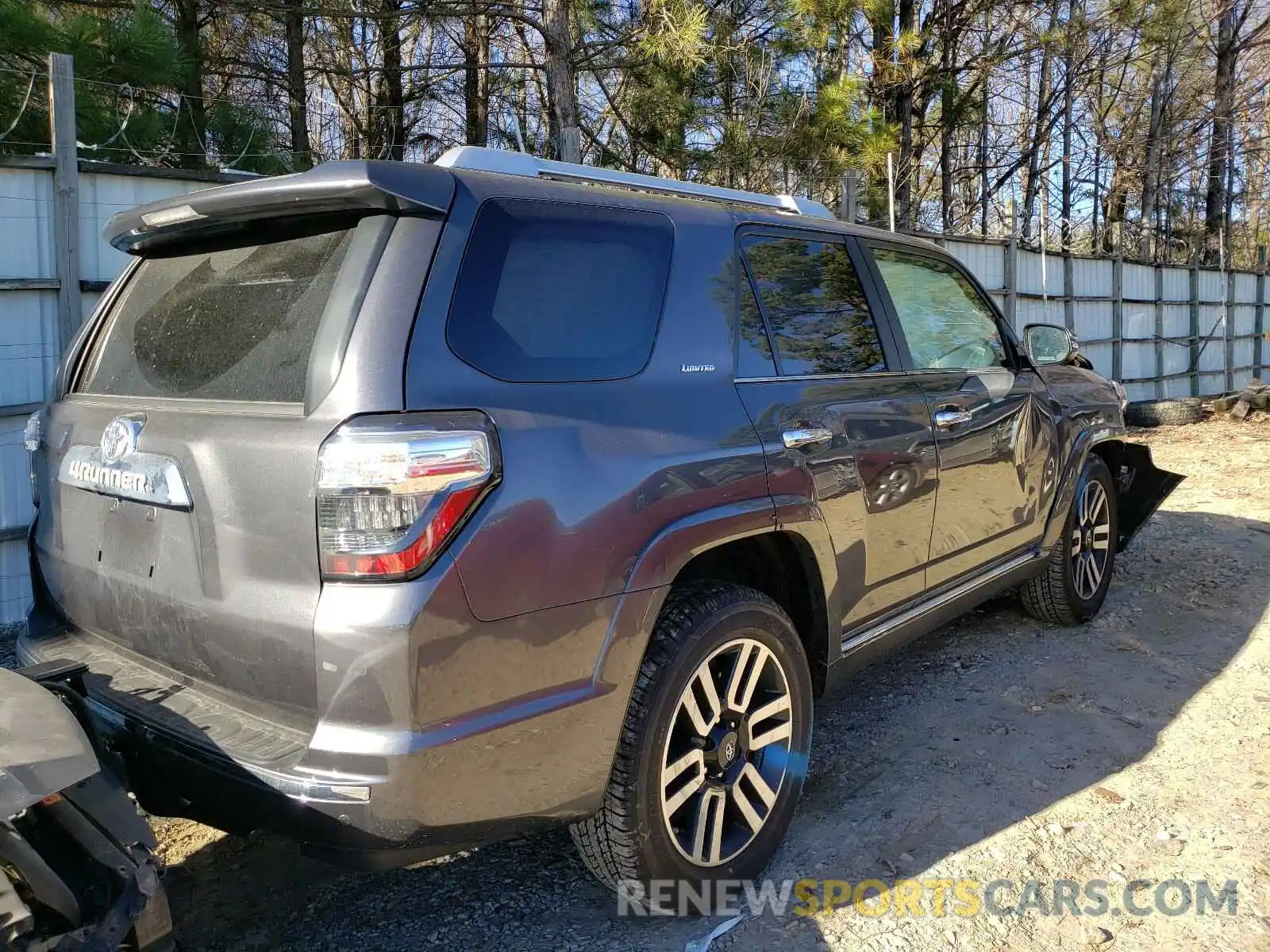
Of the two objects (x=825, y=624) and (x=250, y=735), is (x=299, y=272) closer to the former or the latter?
(x=250, y=735)

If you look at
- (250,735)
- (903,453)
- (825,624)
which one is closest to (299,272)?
(250,735)

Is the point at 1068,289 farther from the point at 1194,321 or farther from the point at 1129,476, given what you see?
the point at 1129,476

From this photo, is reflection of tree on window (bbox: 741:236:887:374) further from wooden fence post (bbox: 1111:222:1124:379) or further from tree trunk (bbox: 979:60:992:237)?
tree trunk (bbox: 979:60:992:237)

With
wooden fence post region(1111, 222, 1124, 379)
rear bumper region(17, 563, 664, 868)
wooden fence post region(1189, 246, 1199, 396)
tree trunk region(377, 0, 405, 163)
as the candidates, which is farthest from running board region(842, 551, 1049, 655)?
wooden fence post region(1189, 246, 1199, 396)

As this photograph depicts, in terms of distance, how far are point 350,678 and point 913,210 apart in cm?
1377

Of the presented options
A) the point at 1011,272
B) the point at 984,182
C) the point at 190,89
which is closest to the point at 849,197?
the point at 1011,272

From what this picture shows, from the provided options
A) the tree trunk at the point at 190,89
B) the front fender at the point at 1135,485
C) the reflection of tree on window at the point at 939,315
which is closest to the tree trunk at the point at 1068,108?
the front fender at the point at 1135,485

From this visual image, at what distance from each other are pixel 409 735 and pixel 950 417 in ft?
7.97

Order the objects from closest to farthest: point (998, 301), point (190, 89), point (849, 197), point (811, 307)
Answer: point (811, 307)
point (190, 89)
point (849, 197)
point (998, 301)

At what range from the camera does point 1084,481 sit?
185 inches

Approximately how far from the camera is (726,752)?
2.58 meters

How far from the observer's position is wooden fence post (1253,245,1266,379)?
1798 cm

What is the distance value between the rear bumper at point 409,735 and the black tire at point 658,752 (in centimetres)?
10

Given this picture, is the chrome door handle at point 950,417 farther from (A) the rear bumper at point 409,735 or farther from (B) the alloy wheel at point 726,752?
(A) the rear bumper at point 409,735
